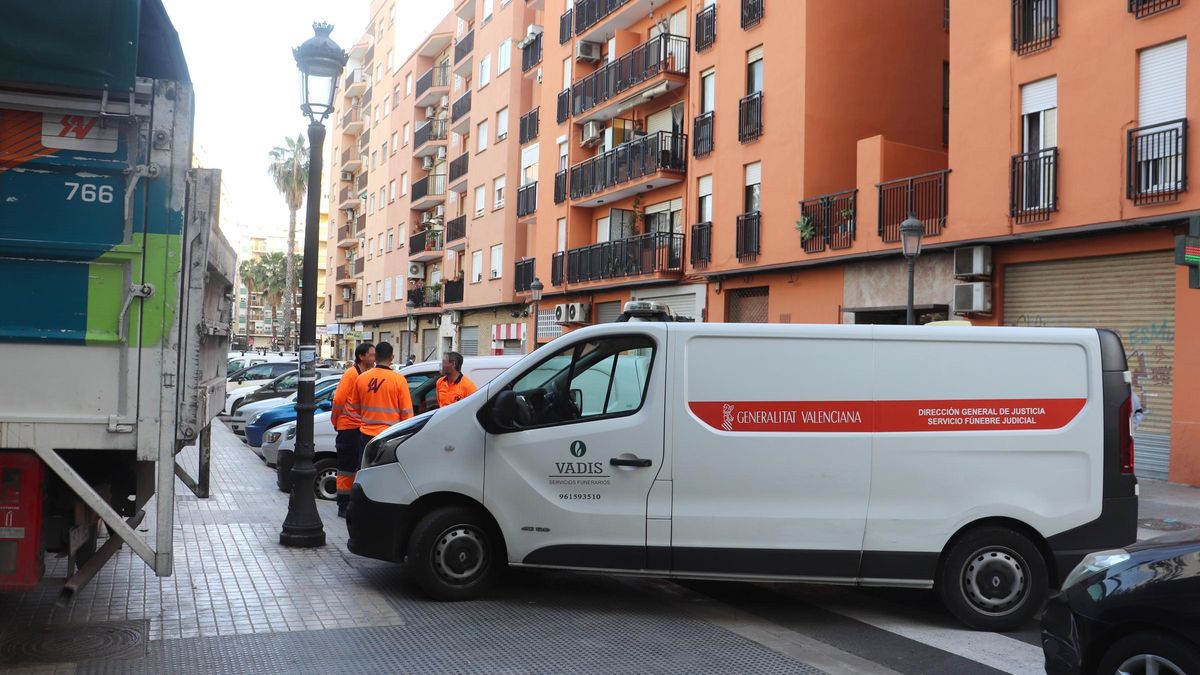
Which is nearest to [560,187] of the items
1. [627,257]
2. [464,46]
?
[627,257]

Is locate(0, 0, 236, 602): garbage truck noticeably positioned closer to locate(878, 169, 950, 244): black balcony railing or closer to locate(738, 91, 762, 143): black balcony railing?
locate(878, 169, 950, 244): black balcony railing

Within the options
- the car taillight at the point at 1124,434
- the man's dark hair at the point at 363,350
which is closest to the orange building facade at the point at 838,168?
the man's dark hair at the point at 363,350

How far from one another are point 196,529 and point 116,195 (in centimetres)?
512

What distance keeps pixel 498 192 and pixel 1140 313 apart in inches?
1169

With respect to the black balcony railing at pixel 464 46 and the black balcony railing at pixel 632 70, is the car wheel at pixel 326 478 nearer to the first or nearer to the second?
the black balcony railing at pixel 632 70

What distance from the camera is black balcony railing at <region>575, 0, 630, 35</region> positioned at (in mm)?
31422

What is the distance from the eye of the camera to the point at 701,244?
26.4 metres

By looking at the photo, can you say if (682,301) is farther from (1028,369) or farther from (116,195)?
(116,195)

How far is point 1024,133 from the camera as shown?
17250 millimetres

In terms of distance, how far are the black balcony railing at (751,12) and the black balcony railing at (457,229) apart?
22039 mm

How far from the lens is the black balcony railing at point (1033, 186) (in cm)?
1636

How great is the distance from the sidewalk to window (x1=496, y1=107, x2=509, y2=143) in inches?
1342

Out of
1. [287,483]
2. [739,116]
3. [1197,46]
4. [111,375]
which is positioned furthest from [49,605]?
[739,116]

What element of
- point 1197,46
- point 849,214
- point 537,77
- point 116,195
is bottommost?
point 116,195
